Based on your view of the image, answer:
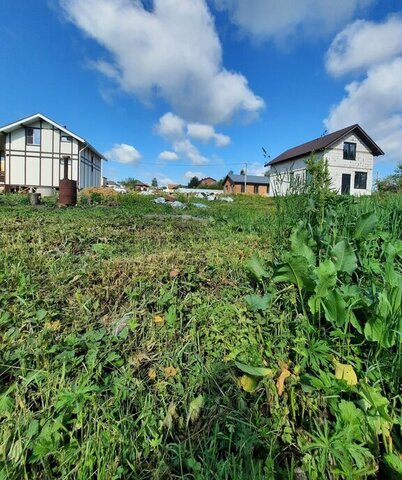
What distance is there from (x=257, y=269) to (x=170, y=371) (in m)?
0.83

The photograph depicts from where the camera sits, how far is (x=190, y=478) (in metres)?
1.07

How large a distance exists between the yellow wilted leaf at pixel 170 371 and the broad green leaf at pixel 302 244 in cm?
100

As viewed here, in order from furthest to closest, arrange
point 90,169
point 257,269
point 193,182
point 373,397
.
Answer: point 193,182
point 90,169
point 257,269
point 373,397

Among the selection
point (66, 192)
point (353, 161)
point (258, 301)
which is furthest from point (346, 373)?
point (353, 161)

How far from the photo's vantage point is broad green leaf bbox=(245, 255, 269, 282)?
1937 millimetres

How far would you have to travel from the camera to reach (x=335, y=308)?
148cm

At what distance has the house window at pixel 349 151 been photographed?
27000 mm

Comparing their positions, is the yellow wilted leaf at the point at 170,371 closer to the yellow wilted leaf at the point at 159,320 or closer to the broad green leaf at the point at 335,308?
the yellow wilted leaf at the point at 159,320

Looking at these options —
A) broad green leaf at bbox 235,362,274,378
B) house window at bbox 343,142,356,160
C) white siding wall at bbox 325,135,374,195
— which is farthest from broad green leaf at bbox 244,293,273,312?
house window at bbox 343,142,356,160

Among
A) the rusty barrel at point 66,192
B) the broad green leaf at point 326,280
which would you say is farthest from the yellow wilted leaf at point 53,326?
the rusty barrel at point 66,192

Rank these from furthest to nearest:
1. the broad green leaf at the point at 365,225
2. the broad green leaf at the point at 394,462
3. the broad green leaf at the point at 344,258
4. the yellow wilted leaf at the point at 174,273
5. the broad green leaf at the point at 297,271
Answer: the broad green leaf at the point at 365,225 → the yellow wilted leaf at the point at 174,273 → the broad green leaf at the point at 344,258 → the broad green leaf at the point at 297,271 → the broad green leaf at the point at 394,462

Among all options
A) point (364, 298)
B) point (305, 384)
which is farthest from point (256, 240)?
point (305, 384)

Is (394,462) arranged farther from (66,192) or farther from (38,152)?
(38,152)

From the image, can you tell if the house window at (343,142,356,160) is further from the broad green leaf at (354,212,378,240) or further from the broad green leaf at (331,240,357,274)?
the broad green leaf at (331,240,357,274)
